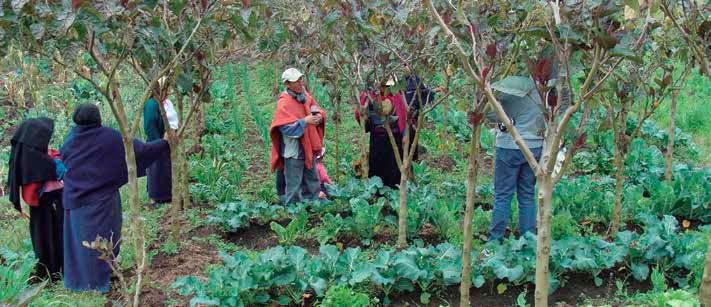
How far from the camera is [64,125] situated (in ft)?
27.2

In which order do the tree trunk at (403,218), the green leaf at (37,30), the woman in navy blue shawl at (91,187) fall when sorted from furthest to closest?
the tree trunk at (403,218) < the woman in navy blue shawl at (91,187) < the green leaf at (37,30)

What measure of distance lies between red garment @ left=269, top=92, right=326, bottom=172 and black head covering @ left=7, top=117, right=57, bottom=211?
216cm

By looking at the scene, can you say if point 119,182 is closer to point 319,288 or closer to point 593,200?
point 319,288

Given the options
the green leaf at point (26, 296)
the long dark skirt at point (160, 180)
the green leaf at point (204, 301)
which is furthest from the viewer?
the long dark skirt at point (160, 180)

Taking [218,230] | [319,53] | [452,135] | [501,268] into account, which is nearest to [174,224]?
[218,230]

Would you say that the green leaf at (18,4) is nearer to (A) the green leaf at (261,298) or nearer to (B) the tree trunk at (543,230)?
(A) the green leaf at (261,298)

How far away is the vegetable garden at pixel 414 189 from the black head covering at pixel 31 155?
484 mm

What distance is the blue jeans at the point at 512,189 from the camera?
188 inches

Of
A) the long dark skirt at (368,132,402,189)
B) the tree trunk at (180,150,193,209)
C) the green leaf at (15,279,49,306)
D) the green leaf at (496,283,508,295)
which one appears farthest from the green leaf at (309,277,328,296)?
the long dark skirt at (368,132,402,189)

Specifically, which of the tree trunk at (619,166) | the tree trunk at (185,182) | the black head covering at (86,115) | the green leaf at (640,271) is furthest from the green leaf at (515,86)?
the tree trunk at (185,182)

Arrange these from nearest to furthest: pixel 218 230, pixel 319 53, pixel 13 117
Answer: pixel 218 230 < pixel 319 53 < pixel 13 117

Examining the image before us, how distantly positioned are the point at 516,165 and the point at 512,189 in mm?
224

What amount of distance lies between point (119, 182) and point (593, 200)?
408 centimetres

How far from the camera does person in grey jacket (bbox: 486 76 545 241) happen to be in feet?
15.2
